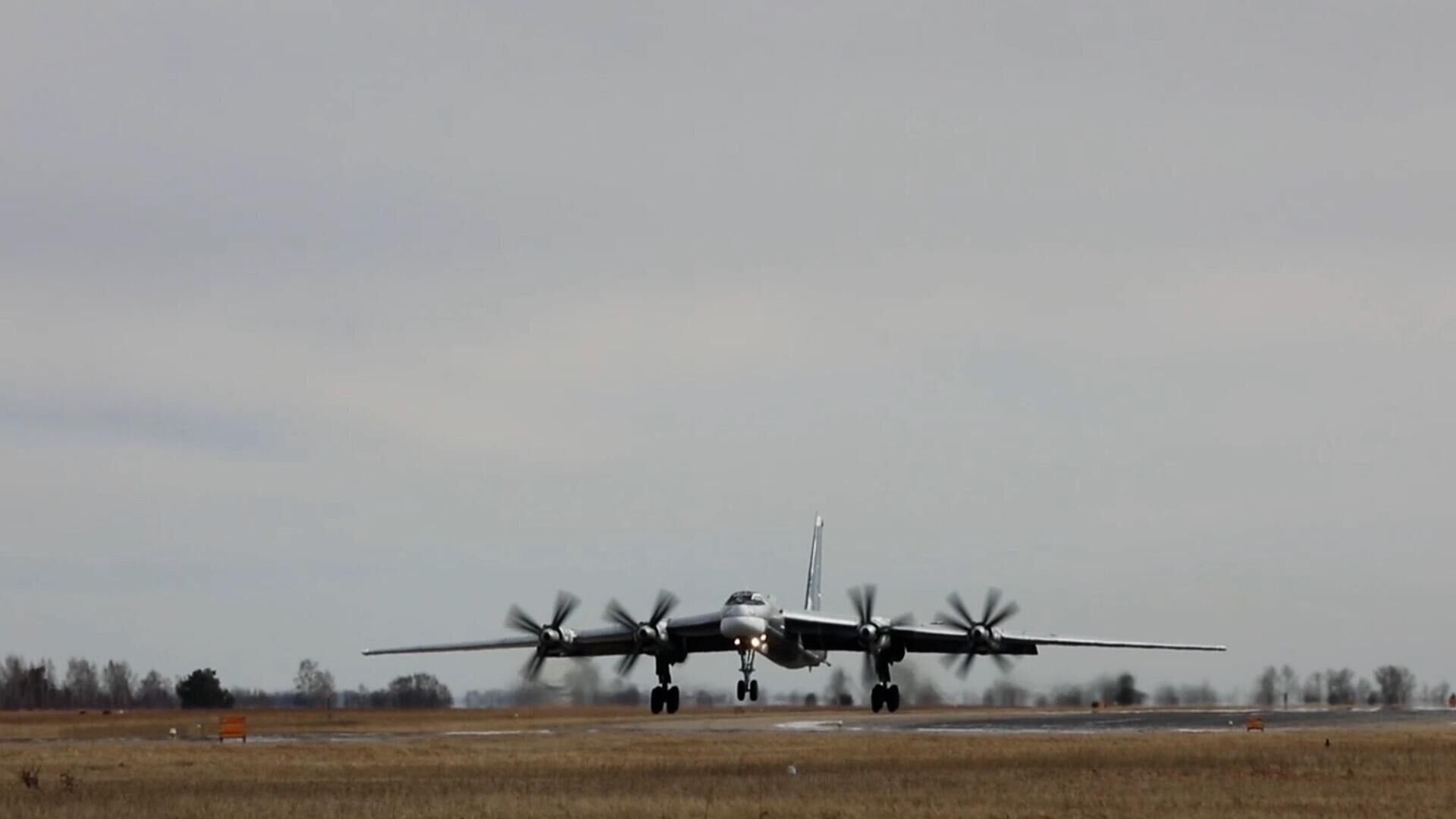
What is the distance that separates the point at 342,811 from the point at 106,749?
2401 centimetres

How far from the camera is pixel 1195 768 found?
111 ft

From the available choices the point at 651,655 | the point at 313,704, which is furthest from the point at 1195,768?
the point at 313,704

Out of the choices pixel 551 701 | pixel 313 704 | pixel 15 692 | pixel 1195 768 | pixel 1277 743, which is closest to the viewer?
pixel 1195 768

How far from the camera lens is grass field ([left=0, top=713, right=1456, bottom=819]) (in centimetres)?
2553

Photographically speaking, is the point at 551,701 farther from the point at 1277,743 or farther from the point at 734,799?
the point at 734,799

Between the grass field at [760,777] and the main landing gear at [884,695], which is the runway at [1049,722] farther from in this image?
the grass field at [760,777]

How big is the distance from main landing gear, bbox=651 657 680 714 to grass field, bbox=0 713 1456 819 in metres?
16.0

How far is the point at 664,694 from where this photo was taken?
6650 centimetres

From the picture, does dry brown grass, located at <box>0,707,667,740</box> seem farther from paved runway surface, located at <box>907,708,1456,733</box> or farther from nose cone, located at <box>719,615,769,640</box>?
paved runway surface, located at <box>907,708,1456,733</box>

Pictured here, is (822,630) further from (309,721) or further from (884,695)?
(309,721)

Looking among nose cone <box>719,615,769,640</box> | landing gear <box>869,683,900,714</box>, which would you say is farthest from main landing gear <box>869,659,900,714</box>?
nose cone <box>719,615,769,640</box>

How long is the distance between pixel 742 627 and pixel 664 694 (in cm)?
854

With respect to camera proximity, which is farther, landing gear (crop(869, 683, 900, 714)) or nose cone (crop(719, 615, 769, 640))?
landing gear (crop(869, 683, 900, 714))

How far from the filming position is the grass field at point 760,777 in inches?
1005
